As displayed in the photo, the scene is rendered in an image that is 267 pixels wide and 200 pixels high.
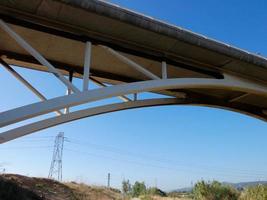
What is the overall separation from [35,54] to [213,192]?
2058 cm

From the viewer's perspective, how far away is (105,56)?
983cm

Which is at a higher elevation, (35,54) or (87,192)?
(35,54)

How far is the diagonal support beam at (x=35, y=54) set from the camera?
281 inches

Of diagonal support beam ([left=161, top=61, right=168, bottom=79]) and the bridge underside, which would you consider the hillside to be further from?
diagonal support beam ([left=161, top=61, right=168, bottom=79])

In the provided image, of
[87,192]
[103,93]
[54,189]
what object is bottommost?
[87,192]

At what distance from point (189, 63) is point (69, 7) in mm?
3940

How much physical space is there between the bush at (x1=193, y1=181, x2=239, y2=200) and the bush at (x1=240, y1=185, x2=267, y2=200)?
3.80 m

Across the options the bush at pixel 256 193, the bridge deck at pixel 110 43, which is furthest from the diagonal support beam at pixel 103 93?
the bush at pixel 256 193

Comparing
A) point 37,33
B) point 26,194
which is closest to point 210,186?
point 26,194

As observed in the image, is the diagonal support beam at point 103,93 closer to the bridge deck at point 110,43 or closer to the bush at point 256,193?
the bridge deck at point 110,43

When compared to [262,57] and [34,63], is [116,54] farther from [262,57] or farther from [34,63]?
[262,57]

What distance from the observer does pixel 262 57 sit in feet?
34.2

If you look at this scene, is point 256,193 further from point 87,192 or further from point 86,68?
point 86,68

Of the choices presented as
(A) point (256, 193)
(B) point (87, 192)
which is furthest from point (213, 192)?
(B) point (87, 192)
